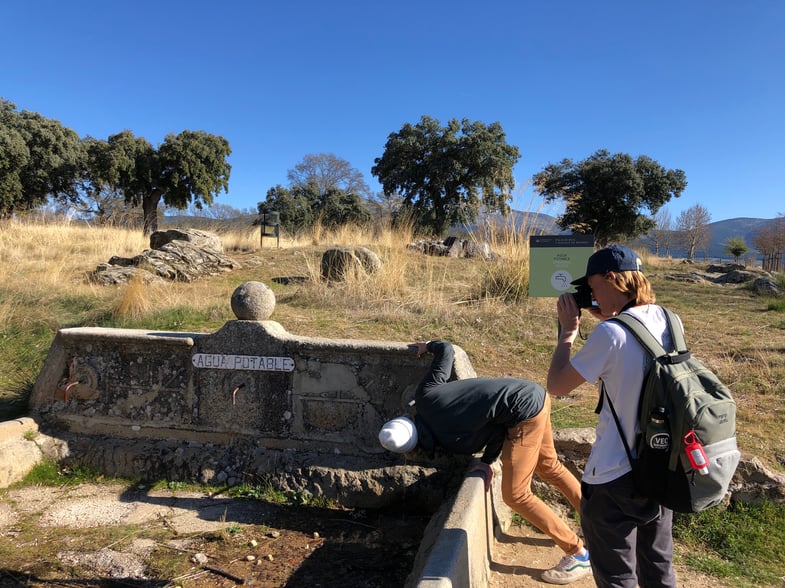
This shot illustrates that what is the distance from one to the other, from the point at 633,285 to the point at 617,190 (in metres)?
21.9

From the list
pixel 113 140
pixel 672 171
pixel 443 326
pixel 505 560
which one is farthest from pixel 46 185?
pixel 672 171

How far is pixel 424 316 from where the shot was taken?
20.1ft

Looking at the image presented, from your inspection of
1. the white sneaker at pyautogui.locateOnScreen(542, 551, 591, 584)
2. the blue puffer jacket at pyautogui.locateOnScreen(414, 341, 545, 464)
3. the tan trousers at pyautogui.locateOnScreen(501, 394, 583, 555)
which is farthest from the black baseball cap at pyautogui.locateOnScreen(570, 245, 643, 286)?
the white sneaker at pyautogui.locateOnScreen(542, 551, 591, 584)

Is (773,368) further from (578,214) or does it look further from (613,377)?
(578,214)

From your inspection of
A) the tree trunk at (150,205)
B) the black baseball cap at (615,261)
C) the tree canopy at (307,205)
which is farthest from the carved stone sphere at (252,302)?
the tree canopy at (307,205)

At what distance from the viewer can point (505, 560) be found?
2641 mm

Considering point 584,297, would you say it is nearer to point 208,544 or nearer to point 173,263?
point 208,544

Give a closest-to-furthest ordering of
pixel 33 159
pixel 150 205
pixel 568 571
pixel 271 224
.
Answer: pixel 568 571
pixel 271 224
pixel 33 159
pixel 150 205

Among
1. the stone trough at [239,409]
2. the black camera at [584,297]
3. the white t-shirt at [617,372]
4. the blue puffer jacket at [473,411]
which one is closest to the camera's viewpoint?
the white t-shirt at [617,372]

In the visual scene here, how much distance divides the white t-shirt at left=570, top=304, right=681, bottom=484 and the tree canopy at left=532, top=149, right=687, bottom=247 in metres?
20.6

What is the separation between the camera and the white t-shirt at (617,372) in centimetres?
159

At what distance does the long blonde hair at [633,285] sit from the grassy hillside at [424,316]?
6.42 ft

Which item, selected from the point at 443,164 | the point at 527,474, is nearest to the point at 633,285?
the point at 527,474

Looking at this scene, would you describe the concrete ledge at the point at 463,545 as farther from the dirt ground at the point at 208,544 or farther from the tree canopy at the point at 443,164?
the tree canopy at the point at 443,164
